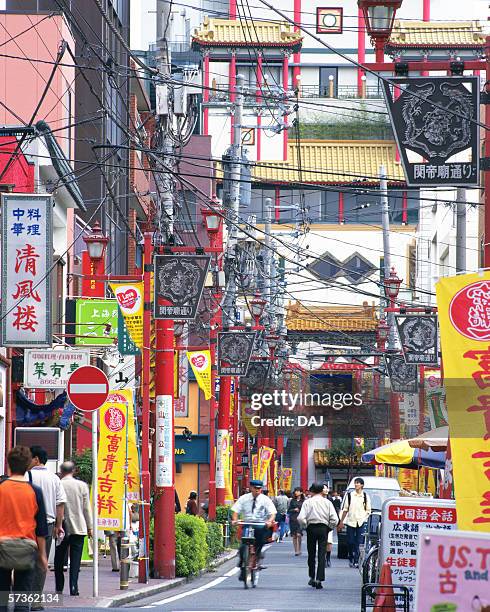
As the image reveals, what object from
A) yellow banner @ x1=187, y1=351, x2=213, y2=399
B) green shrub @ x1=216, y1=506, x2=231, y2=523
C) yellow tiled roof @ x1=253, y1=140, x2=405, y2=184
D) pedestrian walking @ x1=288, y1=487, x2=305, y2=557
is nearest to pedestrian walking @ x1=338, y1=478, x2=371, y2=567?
pedestrian walking @ x1=288, y1=487, x2=305, y2=557

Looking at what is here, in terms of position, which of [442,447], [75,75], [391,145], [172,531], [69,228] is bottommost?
[172,531]

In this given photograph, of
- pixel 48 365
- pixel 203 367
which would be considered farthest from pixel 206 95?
pixel 48 365

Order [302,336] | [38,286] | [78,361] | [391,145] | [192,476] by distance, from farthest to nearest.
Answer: [391,145] < [302,336] < [192,476] < [78,361] < [38,286]

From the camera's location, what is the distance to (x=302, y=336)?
73.7 meters

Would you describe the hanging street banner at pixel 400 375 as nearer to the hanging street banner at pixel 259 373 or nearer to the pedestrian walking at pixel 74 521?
the hanging street banner at pixel 259 373

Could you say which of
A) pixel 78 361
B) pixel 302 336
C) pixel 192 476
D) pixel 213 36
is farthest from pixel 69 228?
pixel 213 36

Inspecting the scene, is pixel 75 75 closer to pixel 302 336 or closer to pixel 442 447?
pixel 442 447

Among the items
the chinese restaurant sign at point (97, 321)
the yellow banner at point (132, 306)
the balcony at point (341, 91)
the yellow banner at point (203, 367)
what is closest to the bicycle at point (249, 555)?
the yellow banner at point (132, 306)

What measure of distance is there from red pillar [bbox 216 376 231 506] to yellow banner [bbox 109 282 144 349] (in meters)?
11.2

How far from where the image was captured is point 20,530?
1171cm

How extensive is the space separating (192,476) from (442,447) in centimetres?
3716

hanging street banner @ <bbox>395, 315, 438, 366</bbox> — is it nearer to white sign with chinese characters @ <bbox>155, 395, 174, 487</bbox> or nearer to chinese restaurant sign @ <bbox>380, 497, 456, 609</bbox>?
white sign with chinese characters @ <bbox>155, 395, 174, 487</bbox>

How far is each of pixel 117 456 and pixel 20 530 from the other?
1126 cm

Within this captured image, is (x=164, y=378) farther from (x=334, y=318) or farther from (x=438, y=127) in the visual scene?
(x=334, y=318)
